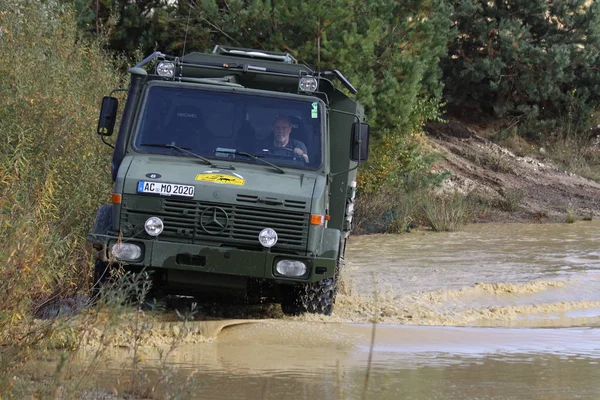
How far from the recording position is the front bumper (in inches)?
294

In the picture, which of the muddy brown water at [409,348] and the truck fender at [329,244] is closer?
the muddy brown water at [409,348]

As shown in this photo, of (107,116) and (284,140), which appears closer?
(284,140)

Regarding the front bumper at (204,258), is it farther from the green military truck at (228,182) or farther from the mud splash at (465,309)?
the mud splash at (465,309)

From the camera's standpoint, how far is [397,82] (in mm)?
16703

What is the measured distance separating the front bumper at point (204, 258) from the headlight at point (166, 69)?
70.9 inches

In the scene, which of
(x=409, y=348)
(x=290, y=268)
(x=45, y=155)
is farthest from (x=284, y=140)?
(x=45, y=155)

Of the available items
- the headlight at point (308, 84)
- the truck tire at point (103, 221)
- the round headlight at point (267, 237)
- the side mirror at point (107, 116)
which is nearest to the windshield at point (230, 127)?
the headlight at point (308, 84)

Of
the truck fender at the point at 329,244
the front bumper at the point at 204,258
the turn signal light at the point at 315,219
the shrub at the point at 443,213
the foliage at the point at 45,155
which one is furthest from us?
the shrub at the point at 443,213

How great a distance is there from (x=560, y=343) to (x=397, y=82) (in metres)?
9.47

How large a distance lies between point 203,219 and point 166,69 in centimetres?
174

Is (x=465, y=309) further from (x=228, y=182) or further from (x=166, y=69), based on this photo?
(x=166, y=69)

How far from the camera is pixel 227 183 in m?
7.61

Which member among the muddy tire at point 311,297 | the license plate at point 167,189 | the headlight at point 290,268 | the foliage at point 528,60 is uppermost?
the foliage at point 528,60

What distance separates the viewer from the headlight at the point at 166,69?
8578 millimetres
